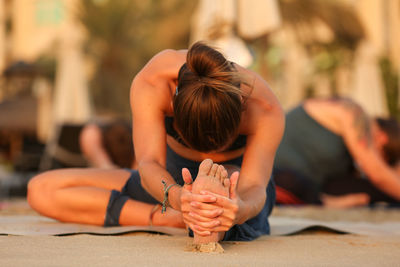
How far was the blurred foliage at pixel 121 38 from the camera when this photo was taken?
635 inches

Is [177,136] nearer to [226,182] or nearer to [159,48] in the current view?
[226,182]

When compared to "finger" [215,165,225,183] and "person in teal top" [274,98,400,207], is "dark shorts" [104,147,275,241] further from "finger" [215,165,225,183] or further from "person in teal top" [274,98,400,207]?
"person in teal top" [274,98,400,207]

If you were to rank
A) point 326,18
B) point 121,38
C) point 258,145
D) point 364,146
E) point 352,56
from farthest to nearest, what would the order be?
point 121,38 < point 352,56 < point 326,18 < point 364,146 < point 258,145

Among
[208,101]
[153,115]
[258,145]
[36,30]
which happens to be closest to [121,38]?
[36,30]

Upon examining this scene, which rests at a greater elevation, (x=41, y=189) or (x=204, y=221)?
(x=204, y=221)

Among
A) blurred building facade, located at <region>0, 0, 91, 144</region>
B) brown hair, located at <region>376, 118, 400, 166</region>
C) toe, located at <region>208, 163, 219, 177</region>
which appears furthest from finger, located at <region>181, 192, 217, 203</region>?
blurred building facade, located at <region>0, 0, 91, 144</region>

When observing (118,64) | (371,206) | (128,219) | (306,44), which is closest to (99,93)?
(118,64)

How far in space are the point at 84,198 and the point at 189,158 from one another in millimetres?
558

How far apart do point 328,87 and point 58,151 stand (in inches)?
366

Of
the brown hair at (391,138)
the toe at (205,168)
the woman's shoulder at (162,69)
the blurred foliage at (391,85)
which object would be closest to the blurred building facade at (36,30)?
the blurred foliage at (391,85)

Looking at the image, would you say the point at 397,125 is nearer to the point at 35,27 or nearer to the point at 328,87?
the point at 328,87

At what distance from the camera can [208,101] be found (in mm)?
2006

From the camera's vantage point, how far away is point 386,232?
2.95 m

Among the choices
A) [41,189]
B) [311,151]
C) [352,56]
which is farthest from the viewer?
[352,56]
